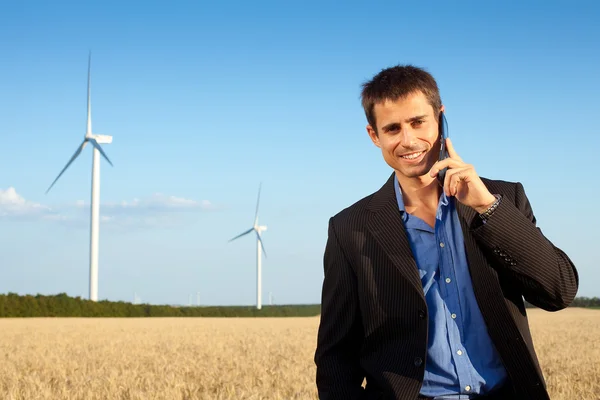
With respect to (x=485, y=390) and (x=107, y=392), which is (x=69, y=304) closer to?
(x=107, y=392)

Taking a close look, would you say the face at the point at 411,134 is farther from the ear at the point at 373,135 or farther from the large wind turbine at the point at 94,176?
the large wind turbine at the point at 94,176

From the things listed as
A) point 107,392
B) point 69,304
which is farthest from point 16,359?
point 69,304

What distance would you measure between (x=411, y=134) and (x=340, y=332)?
1213 mm

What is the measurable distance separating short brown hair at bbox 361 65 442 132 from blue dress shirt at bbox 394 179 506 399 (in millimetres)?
600

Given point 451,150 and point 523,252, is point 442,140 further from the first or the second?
point 523,252

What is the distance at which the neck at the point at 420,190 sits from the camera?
431cm

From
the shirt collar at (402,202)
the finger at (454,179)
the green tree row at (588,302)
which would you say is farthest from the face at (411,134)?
the green tree row at (588,302)

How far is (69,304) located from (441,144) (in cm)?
7251

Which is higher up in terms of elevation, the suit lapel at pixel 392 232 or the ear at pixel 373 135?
the ear at pixel 373 135


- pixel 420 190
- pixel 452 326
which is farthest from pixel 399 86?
pixel 452 326

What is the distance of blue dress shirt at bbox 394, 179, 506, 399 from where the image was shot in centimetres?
390

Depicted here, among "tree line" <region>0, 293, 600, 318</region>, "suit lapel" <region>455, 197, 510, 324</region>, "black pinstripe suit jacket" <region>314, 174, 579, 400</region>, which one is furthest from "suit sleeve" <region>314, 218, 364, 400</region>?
"tree line" <region>0, 293, 600, 318</region>

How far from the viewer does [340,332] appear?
14.4 feet

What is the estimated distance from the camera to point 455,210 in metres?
4.16
